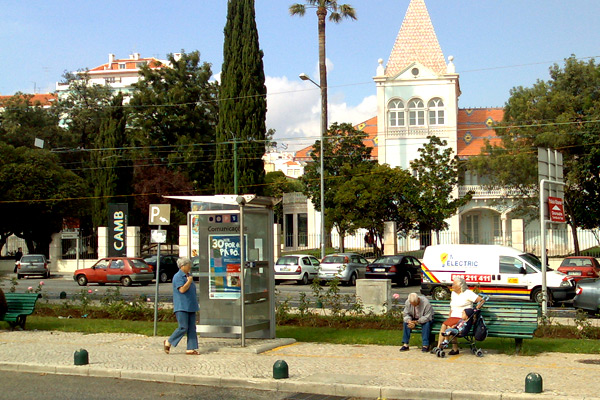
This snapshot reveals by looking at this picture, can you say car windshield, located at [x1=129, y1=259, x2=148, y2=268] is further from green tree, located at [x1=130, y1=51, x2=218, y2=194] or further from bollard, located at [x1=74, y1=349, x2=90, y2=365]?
bollard, located at [x1=74, y1=349, x2=90, y2=365]

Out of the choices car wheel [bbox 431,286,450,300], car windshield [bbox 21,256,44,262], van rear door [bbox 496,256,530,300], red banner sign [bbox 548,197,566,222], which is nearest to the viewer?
red banner sign [bbox 548,197,566,222]

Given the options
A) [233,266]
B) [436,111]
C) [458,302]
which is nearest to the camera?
[458,302]

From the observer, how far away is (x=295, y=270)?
36156mm

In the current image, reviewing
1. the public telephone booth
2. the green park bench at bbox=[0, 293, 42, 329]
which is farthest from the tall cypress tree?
the public telephone booth

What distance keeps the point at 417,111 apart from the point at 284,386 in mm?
52110

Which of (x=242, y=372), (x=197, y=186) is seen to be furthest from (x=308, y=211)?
(x=242, y=372)

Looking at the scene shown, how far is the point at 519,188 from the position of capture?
148 ft

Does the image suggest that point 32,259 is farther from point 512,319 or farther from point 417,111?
point 512,319

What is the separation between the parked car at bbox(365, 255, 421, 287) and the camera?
111 ft

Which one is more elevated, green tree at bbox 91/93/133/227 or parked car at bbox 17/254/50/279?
green tree at bbox 91/93/133/227

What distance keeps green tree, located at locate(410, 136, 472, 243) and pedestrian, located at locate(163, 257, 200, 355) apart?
3037 centimetres

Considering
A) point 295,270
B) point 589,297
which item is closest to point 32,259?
point 295,270

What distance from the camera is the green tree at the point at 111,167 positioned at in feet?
176

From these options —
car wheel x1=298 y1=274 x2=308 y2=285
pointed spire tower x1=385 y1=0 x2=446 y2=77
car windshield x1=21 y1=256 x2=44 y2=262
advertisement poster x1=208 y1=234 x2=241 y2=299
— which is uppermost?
pointed spire tower x1=385 y1=0 x2=446 y2=77
